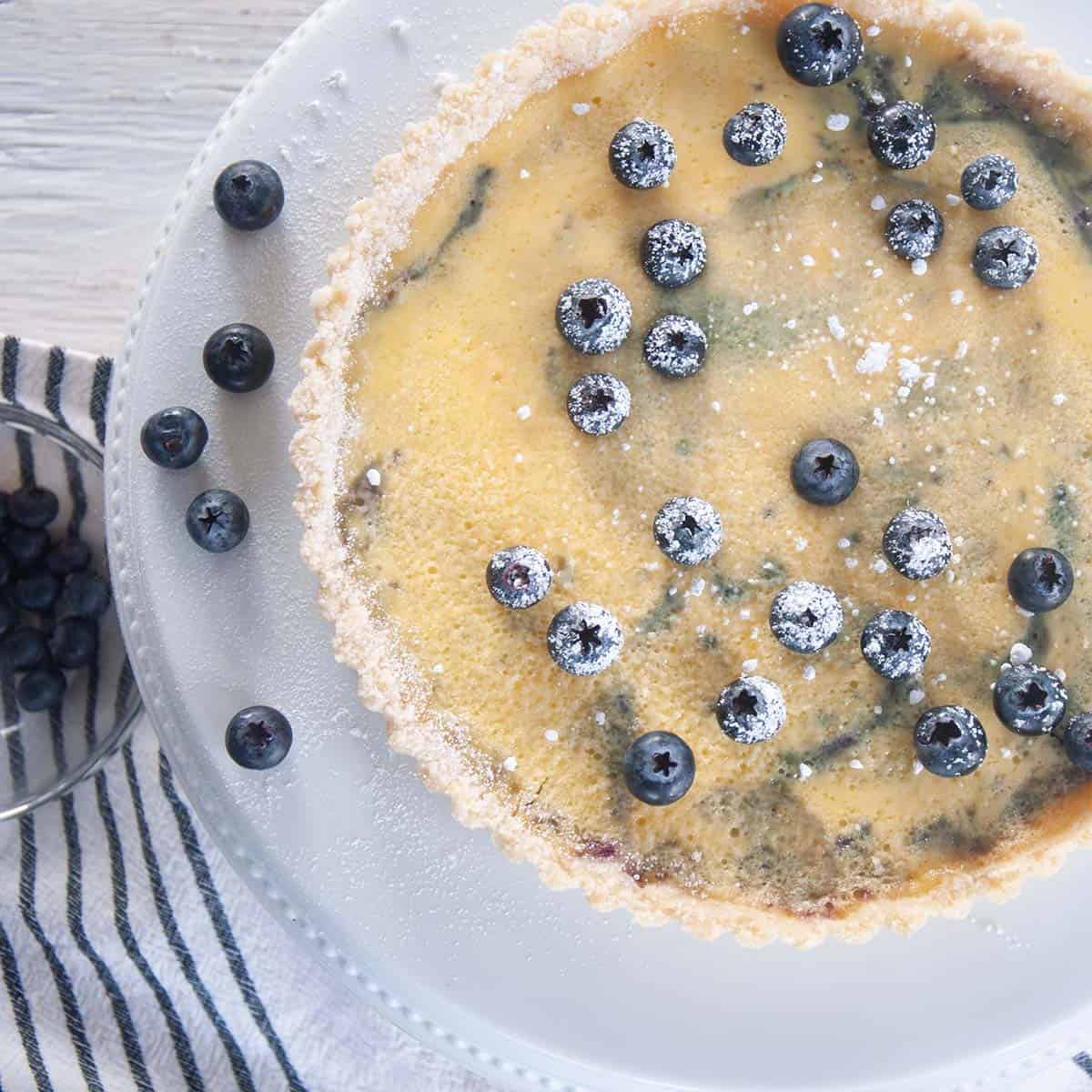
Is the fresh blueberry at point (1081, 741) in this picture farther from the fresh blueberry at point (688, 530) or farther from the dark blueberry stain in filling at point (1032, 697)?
the fresh blueberry at point (688, 530)

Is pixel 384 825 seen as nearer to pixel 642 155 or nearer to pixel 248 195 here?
pixel 248 195

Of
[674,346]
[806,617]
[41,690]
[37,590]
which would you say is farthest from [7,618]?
[806,617]

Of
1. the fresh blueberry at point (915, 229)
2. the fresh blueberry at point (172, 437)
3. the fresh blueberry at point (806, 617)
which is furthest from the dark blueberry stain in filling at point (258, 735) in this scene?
the fresh blueberry at point (915, 229)

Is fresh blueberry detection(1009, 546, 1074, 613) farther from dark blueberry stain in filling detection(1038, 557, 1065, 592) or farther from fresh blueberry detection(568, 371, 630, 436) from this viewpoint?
fresh blueberry detection(568, 371, 630, 436)

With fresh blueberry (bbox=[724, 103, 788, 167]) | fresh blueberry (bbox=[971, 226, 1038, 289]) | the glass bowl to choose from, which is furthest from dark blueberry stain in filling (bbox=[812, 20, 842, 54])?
the glass bowl

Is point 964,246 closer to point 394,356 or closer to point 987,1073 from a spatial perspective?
point 394,356
